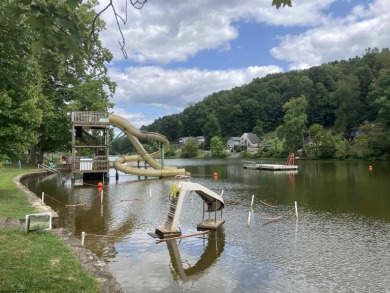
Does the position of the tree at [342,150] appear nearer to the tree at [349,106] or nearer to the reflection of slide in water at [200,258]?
the tree at [349,106]

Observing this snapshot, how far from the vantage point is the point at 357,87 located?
354 ft

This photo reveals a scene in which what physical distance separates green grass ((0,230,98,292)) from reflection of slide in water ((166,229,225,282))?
3.09m

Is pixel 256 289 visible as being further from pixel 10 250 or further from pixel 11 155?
pixel 11 155

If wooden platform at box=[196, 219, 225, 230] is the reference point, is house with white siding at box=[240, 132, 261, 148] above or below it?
above

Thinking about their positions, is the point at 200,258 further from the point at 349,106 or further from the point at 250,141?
the point at 250,141

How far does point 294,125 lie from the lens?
9062 cm

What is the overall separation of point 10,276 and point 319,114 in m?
128

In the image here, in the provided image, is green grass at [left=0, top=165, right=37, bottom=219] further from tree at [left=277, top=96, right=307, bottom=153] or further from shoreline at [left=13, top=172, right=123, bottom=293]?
tree at [left=277, top=96, right=307, bottom=153]

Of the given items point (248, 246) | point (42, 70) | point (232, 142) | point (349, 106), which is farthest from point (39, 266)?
point (232, 142)

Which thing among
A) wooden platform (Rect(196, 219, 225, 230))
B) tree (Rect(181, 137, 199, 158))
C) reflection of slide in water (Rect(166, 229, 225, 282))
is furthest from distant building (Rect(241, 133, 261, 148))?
reflection of slide in water (Rect(166, 229, 225, 282))

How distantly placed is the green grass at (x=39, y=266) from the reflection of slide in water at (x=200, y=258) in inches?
121

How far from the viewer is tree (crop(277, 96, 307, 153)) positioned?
297 ft

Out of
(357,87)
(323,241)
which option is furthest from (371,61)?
(323,241)

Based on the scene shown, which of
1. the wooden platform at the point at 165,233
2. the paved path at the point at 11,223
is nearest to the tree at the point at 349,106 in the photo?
the wooden platform at the point at 165,233
